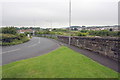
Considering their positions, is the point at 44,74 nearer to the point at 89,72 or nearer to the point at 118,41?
the point at 89,72

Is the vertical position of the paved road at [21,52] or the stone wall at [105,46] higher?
the stone wall at [105,46]

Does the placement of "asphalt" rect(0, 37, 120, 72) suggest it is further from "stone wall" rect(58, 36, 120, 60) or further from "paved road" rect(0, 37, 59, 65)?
"stone wall" rect(58, 36, 120, 60)

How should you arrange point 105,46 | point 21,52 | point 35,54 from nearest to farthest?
point 105,46 → point 35,54 → point 21,52

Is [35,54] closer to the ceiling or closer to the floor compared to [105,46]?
closer to the floor

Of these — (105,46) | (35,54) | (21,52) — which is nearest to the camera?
(105,46)

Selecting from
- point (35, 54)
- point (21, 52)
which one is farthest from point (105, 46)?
point (21, 52)

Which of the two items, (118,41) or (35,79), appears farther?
(118,41)

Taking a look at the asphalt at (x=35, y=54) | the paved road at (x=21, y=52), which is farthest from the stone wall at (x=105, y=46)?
the paved road at (x=21, y=52)

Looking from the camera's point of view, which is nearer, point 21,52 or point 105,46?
point 105,46

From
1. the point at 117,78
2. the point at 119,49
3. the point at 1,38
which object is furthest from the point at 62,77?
the point at 1,38

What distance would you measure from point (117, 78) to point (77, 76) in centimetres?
175

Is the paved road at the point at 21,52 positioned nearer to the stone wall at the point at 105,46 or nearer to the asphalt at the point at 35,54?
the asphalt at the point at 35,54

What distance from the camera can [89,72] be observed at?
5.04m

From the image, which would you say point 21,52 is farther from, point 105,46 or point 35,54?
point 105,46
